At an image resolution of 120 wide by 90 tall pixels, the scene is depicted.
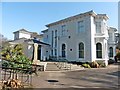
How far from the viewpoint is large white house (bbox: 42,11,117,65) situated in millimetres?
24297

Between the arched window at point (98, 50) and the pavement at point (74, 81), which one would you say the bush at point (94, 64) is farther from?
the pavement at point (74, 81)

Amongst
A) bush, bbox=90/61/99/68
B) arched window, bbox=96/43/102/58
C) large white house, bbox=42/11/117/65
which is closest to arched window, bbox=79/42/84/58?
large white house, bbox=42/11/117/65

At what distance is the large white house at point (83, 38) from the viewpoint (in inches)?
957

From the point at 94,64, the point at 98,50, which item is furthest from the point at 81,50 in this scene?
the point at 94,64

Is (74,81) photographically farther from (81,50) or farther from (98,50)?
(98,50)

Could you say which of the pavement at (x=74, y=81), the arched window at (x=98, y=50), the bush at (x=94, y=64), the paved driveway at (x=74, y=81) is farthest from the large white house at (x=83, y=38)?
the paved driveway at (x=74, y=81)

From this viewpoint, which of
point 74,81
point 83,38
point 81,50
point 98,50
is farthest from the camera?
point 81,50

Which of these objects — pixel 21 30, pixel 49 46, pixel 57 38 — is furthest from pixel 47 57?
pixel 21 30

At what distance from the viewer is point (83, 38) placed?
81.9 ft

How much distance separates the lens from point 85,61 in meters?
24.5

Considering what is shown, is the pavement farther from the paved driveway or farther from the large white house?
the large white house

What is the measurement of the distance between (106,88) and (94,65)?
1334 cm

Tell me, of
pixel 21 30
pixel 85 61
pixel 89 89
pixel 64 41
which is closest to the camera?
pixel 89 89

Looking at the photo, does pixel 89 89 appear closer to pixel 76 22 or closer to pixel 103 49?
pixel 103 49
